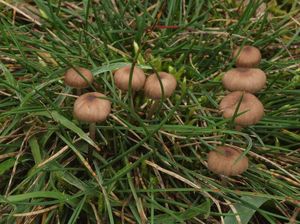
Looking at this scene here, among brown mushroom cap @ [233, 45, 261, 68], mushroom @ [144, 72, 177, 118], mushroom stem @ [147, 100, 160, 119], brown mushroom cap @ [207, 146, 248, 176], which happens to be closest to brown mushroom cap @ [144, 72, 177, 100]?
mushroom @ [144, 72, 177, 118]

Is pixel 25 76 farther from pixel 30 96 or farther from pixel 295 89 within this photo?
pixel 295 89

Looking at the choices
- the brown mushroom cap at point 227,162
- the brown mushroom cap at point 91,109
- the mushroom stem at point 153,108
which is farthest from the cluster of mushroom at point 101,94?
the brown mushroom cap at point 227,162

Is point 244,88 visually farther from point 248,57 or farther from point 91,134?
point 91,134

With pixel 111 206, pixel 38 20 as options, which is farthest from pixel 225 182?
pixel 38 20

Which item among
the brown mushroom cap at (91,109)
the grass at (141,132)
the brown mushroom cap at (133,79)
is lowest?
the grass at (141,132)

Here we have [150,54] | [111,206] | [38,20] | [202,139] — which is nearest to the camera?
[111,206]

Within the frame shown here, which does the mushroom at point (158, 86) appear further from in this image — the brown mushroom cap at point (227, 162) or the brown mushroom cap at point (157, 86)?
the brown mushroom cap at point (227, 162)

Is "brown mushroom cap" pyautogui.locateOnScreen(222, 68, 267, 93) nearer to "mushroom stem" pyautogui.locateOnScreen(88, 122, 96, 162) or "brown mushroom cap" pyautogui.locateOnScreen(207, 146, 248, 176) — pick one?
"brown mushroom cap" pyautogui.locateOnScreen(207, 146, 248, 176)
